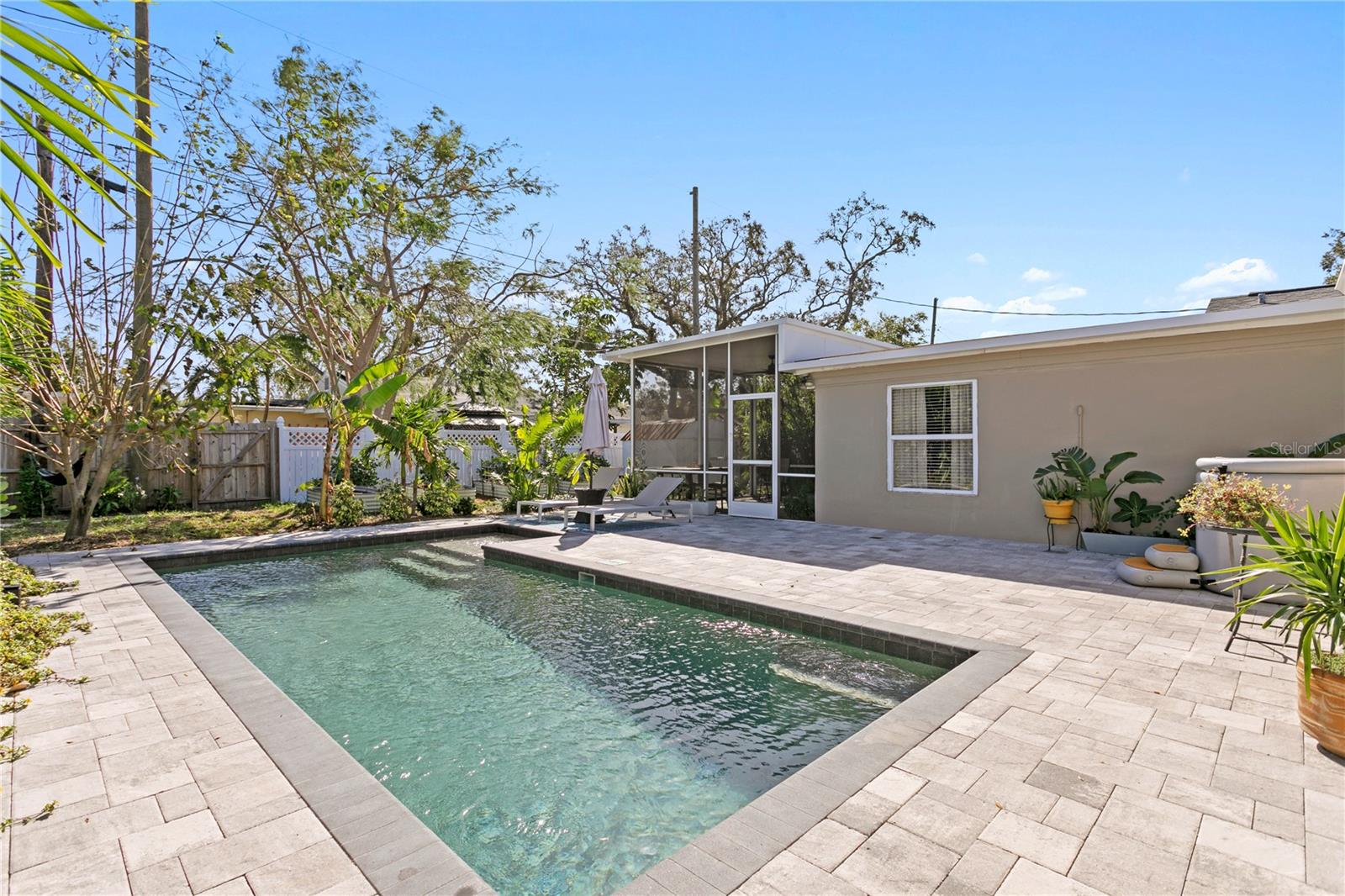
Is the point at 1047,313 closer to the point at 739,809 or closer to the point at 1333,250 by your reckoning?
the point at 1333,250

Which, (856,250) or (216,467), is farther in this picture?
(856,250)

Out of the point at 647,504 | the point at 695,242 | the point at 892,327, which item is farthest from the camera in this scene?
the point at 892,327

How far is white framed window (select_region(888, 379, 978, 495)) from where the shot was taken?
9984 mm

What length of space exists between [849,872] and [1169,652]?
11.6 ft

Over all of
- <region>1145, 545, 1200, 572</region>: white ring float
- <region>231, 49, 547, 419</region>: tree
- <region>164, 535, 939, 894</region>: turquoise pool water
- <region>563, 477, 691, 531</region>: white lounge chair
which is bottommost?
<region>164, 535, 939, 894</region>: turquoise pool water

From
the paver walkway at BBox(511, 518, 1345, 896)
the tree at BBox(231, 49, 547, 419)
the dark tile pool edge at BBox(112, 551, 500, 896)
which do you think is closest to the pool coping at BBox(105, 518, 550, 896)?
the dark tile pool edge at BBox(112, 551, 500, 896)

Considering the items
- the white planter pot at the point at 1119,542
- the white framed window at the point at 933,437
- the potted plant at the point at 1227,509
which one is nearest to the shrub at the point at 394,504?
the white framed window at the point at 933,437

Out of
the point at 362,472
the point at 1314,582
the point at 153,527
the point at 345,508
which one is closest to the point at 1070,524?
the point at 1314,582

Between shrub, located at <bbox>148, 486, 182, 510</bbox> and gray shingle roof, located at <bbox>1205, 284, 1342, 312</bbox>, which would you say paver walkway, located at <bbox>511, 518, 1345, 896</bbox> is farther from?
shrub, located at <bbox>148, 486, 182, 510</bbox>

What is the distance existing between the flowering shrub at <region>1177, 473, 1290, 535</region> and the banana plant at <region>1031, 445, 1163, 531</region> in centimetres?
247

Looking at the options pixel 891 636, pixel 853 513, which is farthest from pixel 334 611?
pixel 853 513

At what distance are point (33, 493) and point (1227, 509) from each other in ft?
56.0

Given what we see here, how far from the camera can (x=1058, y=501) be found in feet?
28.3

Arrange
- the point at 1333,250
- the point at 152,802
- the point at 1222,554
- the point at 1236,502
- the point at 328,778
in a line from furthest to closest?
the point at 1333,250, the point at 1222,554, the point at 1236,502, the point at 328,778, the point at 152,802
